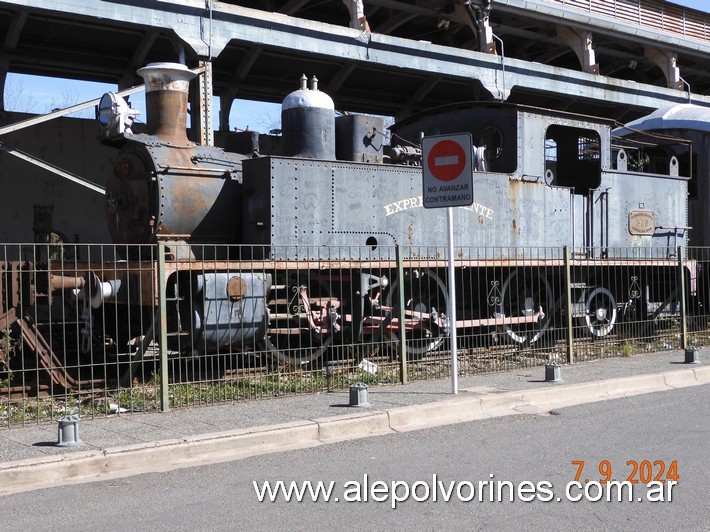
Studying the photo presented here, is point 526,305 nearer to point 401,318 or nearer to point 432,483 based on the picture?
point 401,318

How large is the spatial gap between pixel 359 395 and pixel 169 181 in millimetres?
3414

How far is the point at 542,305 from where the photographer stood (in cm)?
1237

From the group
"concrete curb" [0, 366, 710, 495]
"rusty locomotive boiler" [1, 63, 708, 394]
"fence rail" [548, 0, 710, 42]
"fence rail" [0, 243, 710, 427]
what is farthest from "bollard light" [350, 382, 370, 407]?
"fence rail" [548, 0, 710, 42]

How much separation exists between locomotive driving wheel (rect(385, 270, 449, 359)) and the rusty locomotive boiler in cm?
4

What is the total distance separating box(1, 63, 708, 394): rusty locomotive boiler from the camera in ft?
29.1

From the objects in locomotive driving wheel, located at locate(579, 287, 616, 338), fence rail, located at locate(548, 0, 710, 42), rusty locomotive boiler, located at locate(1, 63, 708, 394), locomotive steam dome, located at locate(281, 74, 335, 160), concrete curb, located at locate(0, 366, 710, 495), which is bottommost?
concrete curb, located at locate(0, 366, 710, 495)

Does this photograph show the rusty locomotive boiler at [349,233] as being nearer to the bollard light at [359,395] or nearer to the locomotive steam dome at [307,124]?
the locomotive steam dome at [307,124]

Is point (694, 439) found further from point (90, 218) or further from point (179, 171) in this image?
point (90, 218)

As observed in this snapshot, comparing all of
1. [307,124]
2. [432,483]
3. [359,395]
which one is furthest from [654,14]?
[432,483]

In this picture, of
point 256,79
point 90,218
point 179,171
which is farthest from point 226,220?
point 256,79

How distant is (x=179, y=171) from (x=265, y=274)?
1557 millimetres

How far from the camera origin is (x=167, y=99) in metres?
9.62

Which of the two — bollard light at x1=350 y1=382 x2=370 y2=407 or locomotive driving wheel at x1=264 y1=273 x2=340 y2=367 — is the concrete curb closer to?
bollard light at x1=350 y1=382 x2=370 y2=407

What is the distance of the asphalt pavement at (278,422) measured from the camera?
578 centimetres
